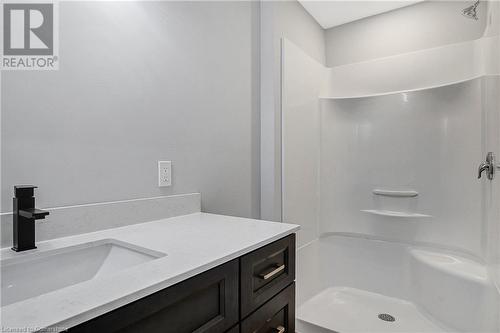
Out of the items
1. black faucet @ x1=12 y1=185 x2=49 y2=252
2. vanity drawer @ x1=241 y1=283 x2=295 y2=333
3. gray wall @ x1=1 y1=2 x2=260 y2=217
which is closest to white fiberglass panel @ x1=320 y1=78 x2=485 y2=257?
gray wall @ x1=1 y1=2 x2=260 y2=217

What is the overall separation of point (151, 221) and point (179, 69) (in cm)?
71

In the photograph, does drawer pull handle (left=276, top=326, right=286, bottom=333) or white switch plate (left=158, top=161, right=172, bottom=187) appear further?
white switch plate (left=158, top=161, right=172, bottom=187)

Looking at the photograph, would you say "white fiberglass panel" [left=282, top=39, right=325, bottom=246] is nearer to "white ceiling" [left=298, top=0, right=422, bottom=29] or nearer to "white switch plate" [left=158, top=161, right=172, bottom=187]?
"white ceiling" [left=298, top=0, right=422, bottom=29]

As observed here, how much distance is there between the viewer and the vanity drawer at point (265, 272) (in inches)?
33.6

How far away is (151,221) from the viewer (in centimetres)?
123

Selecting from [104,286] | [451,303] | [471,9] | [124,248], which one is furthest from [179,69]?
[451,303]

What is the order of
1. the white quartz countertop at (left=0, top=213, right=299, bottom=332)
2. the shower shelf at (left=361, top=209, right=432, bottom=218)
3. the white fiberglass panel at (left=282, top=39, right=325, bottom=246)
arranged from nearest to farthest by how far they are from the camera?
the white quartz countertop at (left=0, top=213, right=299, bottom=332) → the white fiberglass panel at (left=282, top=39, right=325, bottom=246) → the shower shelf at (left=361, top=209, right=432, bottom=218)

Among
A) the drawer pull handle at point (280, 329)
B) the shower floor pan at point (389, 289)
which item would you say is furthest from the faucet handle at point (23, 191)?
the shower floor pan at point (389, 289)

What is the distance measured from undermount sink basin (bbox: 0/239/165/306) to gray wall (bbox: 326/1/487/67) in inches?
95.0

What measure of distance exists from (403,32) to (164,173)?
2.21 meters

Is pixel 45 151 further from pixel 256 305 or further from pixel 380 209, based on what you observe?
pixel 380 209

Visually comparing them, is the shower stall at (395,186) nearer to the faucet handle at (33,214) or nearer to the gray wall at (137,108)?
the gray wall at (137,108)

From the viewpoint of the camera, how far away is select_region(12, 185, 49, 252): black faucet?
0.81 m

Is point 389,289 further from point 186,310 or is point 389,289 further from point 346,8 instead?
point 346,8
